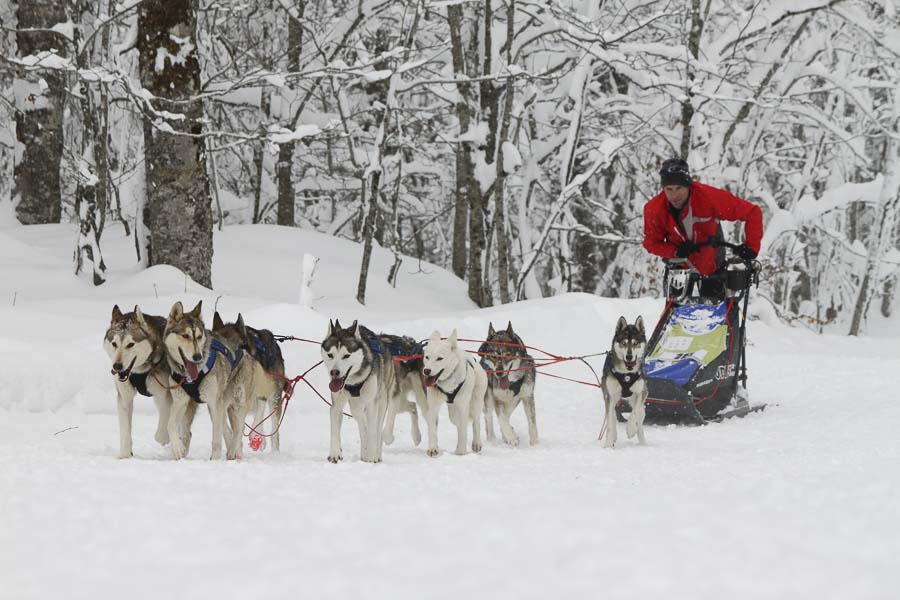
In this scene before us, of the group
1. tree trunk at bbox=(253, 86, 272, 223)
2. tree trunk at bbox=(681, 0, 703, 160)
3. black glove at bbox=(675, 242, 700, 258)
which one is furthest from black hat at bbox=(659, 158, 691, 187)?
tree trunk at bbox=(253, 86, 272, 223)

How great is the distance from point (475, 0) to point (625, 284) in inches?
318

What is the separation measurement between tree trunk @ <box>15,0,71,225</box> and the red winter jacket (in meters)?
6.82

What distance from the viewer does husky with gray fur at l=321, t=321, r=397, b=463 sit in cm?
422

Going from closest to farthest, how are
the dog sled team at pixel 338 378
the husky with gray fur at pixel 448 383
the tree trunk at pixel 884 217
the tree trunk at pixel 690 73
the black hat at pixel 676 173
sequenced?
the dog sled team at pixel 338 378
the husky with gray fur at pixel 448 383
the black hat at pixel 676 173
the tree trunk at pixel 690 73
the tree trunk at pixel 884 217

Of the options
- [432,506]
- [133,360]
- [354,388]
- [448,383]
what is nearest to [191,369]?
[133,360]

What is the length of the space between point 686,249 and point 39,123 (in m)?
7.52

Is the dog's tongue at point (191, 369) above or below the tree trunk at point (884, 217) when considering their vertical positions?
below

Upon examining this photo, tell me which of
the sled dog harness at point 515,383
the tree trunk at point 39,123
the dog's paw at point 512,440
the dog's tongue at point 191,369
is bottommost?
the dog's paw at point 512,440

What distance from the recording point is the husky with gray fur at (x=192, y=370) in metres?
3.99

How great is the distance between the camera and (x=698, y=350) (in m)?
5.83

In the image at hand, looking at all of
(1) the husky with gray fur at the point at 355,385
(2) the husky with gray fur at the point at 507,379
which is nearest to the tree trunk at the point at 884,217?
(2) the husky with gray fur at the point at 507,379

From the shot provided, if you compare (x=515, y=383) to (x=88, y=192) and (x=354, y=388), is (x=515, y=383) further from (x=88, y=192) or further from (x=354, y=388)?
(x=88, y=192)

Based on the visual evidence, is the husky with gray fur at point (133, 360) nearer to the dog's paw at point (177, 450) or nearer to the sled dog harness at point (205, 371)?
the sled dog harness at point (205, 371)

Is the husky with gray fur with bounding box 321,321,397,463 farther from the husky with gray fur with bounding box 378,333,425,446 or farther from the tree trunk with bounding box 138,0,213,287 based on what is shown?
the tree trunk with bounding box 138,0,213,287
